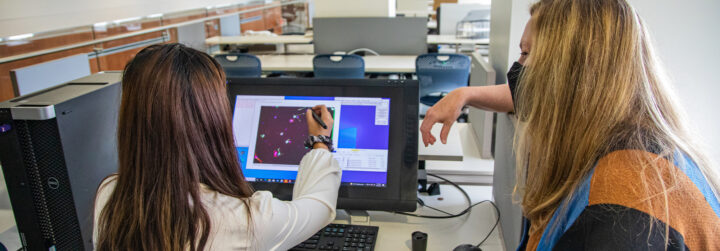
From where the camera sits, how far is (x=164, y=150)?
28.6 inches

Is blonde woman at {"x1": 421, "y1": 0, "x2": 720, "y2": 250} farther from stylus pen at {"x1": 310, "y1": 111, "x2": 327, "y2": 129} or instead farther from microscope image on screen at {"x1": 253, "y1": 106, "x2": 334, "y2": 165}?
microscope image on screen at {"x1": 253, "y1": 106, "x2": 334, "y2": 165}

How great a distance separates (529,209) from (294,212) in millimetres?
393

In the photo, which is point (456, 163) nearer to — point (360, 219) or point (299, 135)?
point (360, 219)

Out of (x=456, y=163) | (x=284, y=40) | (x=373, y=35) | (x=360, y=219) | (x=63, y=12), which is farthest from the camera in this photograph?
(x=284, y=40)

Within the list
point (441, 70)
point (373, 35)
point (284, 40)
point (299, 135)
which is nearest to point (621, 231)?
point (299, 135)

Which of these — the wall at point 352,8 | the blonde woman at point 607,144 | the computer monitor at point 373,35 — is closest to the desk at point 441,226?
the blonde woman at point 607,144

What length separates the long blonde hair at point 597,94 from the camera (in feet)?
2.14

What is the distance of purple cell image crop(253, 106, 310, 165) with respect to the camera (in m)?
1.15

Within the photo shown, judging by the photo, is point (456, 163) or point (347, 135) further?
point (456, 163)

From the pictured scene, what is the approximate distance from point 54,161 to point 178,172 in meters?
0.40

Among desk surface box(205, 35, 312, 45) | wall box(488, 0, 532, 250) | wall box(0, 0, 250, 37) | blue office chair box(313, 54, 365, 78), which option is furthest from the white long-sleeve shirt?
desk surface box(205, 35, 312, 45)

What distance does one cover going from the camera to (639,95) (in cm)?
66

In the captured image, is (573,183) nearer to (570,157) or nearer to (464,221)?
(570,157)

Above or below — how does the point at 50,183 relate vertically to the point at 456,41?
above
